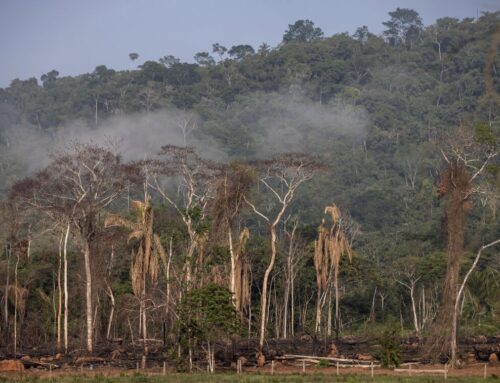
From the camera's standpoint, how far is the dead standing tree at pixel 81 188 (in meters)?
51.2

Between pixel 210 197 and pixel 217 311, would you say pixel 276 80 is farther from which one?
pixel 217 311

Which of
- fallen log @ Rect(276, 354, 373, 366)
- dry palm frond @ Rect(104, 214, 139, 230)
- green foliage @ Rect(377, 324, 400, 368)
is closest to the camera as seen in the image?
green foliage @ Rect(377, 324, 400, 368)

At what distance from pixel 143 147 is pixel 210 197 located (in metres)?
81.0

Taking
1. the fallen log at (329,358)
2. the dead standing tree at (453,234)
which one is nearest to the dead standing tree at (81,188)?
the fallen log at (329,358)

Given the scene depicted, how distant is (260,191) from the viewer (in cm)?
11181

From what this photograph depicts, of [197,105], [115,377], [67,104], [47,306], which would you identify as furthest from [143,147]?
[115,377]

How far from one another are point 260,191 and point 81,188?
61.6m

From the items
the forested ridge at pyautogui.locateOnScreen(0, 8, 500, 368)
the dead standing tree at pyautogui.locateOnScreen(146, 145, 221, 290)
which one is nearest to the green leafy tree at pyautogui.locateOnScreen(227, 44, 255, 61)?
the forested ridge at pyautogui.locateOnScreen(0, 8, 500, 368)

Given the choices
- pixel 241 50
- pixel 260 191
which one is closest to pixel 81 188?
pixel 260 191

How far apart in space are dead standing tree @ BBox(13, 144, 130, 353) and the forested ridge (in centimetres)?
16

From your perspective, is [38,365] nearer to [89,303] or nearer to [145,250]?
[89,303]

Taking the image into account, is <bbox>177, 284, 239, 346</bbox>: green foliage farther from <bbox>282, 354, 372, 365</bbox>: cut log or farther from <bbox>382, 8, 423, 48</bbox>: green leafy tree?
<bbox>382, 8, 423, 48</bbox>: green leafy tree

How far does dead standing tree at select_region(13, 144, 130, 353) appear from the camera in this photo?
51156 millimetres

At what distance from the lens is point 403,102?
147250 mm
